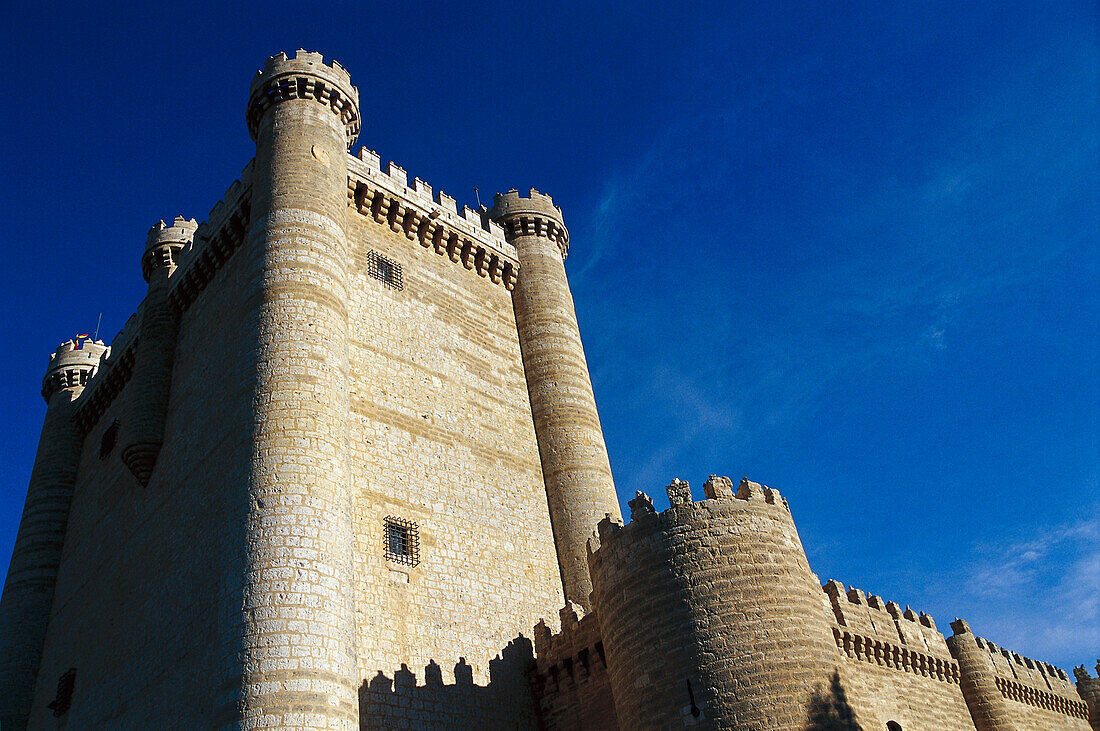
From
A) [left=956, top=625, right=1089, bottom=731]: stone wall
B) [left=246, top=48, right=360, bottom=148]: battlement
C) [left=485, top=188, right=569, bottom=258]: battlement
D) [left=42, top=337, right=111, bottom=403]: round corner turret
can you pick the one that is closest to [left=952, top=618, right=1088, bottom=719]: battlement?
[left=956, top=625, right=1089, bottom=731]: stone wall

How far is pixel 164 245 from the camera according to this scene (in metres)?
23.5

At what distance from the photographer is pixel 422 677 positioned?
47.5 ft

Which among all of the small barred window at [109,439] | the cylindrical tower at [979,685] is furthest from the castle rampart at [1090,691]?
the small barred window at [109,439]

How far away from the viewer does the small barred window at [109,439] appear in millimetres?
22688

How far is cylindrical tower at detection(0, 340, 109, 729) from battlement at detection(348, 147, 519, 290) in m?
12.3

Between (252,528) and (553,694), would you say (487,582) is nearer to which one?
(553,694)

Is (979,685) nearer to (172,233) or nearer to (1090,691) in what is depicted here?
(1090,691)

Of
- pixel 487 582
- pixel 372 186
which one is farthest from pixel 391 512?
pixel 372 186

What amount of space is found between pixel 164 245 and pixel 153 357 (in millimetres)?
4194

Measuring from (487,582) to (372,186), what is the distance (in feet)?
32.8

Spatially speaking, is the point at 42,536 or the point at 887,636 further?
the point at 42,536

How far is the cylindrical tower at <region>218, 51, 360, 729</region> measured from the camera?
462 inches

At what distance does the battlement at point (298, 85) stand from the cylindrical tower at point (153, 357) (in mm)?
5311

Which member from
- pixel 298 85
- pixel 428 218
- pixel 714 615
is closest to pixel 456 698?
pixel 714 615
